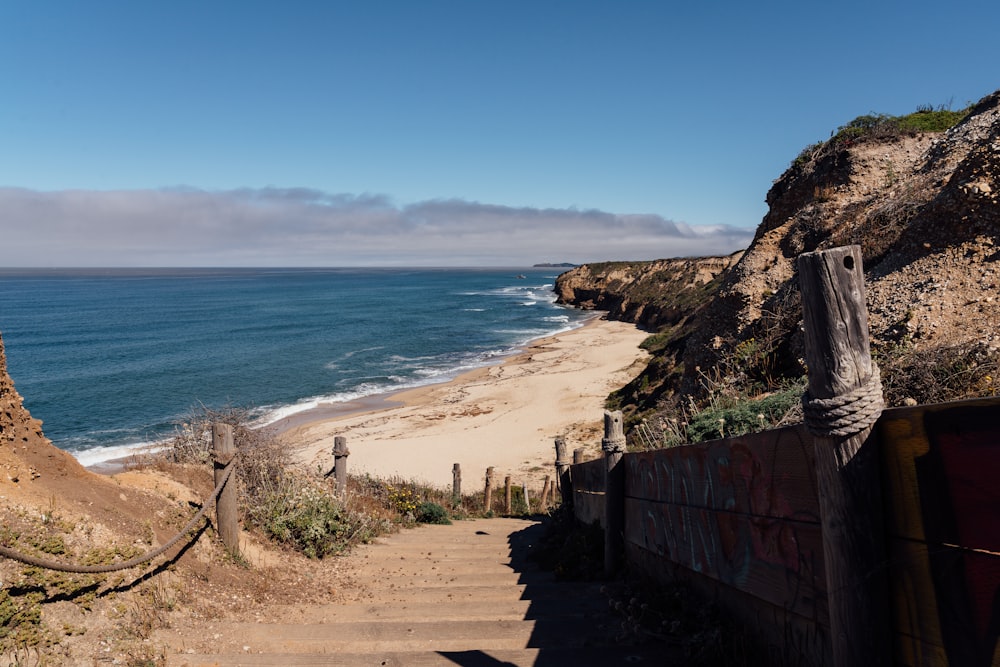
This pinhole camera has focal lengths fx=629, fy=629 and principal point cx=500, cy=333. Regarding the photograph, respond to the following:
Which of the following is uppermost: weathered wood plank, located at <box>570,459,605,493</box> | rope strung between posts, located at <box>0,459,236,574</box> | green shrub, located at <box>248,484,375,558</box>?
rope strung between posts, located at <box>0,459,236,574</box>

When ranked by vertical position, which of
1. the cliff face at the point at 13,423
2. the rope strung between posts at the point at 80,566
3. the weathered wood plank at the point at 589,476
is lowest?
the weathered wood plank at the point at 589,476

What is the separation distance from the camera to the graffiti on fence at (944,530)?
6.55 feet

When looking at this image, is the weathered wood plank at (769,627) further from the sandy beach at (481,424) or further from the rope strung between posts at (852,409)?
the sandy beach at (481,424)

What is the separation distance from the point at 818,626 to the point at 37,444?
20.6 ft

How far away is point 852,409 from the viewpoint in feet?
7.82

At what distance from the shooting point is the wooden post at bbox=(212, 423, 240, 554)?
20.8 feet

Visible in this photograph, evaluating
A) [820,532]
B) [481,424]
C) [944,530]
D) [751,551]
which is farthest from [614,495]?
[481,424]

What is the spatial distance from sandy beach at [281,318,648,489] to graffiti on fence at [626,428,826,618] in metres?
14.3

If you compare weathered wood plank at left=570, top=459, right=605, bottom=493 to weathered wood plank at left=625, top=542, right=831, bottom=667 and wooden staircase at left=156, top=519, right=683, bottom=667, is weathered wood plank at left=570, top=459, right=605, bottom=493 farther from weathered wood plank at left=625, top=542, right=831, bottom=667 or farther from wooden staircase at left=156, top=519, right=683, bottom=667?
weathered wood plank at left=625, top=542, right=831, bottom=667

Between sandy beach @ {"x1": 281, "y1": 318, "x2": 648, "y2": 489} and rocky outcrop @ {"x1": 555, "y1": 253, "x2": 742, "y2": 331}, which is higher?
rocky outcrop @ {"x1": 555, "y1": 253, "x2": 742, "y2": 331}

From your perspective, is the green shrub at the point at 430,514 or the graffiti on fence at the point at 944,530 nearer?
the graffiti on fence at the point at 944,530

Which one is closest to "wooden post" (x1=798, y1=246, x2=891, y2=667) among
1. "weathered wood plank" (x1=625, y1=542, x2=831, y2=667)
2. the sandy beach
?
"weathered wood plank" (x1=625, y1=542, x2=831, y2=667)

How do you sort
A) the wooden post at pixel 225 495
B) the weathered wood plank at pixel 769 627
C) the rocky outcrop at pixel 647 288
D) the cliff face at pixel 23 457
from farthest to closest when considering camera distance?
the rocky outcrop at pixel 647 288 → the wooden post at pixel 225 495 → the cliff face at pixel 23 457 → the weathered wood plank at pixel 769 627

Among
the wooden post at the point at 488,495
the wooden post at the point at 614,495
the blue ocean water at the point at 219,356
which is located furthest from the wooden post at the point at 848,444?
the blue ocean water at the point at 219,356
